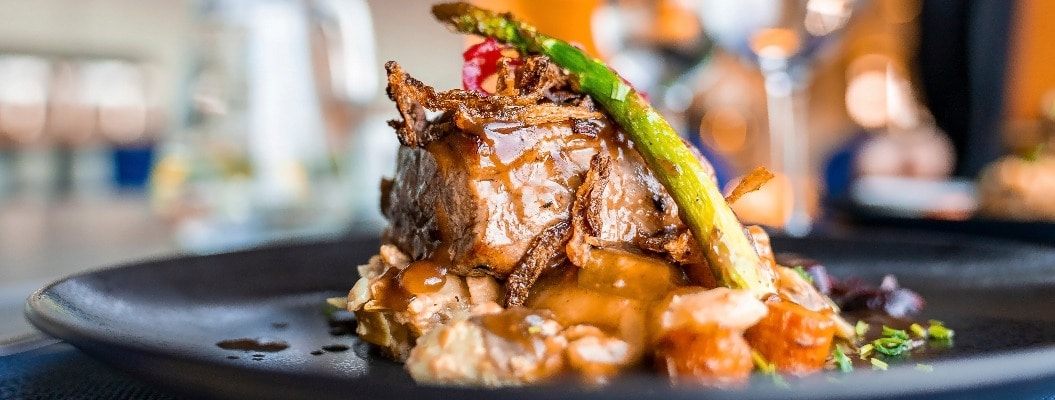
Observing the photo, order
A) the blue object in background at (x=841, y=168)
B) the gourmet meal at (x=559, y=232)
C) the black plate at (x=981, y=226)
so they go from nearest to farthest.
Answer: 1. the gourmet meal at (x=559, y=232)
2. the black plate at (x=981, y=226)
3. the blue object in background at (x=841, y=168)

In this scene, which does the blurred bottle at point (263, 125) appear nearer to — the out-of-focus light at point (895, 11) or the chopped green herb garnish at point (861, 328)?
the chopped green herb garnish at point (861, 328)

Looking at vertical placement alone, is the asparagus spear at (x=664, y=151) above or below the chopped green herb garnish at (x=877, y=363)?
above

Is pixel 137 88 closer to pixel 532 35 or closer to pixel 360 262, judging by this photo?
pixel 360 262

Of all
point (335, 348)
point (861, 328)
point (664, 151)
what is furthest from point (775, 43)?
point (335, 348)

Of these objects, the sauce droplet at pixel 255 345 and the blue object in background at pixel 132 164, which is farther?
the blue object in background at pixel 132 164

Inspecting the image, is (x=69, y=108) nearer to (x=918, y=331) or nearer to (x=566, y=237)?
(x=566, y=237)

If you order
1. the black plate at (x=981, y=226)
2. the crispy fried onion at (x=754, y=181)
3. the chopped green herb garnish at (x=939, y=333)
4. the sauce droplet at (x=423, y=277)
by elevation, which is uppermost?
the crispy fried onion at (x=754, y=181)

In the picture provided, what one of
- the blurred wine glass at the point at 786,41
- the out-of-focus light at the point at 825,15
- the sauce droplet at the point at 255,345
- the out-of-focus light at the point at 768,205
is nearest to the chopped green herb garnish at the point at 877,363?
the sauce droplet at the point at 255,345
